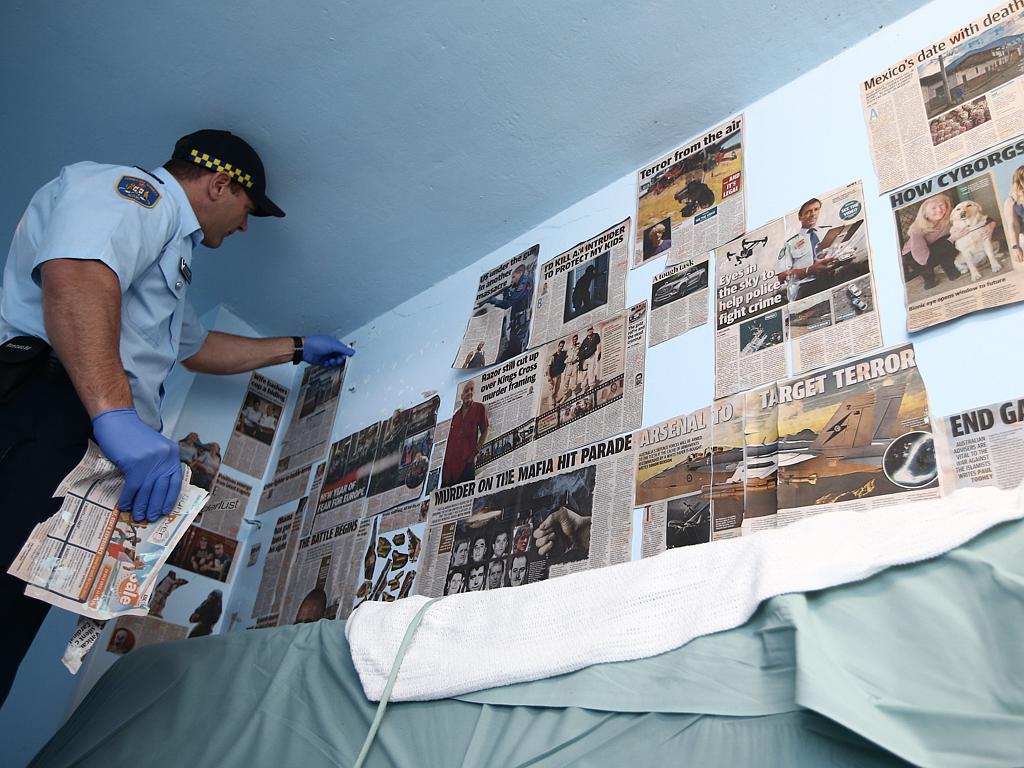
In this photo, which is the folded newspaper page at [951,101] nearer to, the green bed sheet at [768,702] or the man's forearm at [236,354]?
the green bed sheet at [768,702]

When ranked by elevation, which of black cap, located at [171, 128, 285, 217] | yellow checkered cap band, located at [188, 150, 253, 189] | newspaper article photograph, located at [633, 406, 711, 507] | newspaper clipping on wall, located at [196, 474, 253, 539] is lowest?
newspaper article photograph, located at [633, 406, 711, 507]

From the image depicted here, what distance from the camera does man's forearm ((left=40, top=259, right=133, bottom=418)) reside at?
119cm

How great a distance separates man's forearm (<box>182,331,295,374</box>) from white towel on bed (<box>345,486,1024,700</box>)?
105cm

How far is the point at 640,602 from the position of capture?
2.77ft

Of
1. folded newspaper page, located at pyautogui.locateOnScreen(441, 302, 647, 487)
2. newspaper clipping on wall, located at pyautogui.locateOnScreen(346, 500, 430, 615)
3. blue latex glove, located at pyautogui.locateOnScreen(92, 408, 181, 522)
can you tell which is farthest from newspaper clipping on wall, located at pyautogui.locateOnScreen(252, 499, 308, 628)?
blue latex glove, located at pyautogui.locateOnScreen(92, 408, 181, 522)

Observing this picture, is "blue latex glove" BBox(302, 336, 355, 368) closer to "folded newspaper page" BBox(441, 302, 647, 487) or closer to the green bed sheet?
"folded newspaper page" BBox(441, 302, 647, 487)

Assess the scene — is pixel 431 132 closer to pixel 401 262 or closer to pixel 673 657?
pixel 401 262

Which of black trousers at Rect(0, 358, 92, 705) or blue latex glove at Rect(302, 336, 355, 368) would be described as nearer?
black trousers at Rect(0, 358, 92, 705)

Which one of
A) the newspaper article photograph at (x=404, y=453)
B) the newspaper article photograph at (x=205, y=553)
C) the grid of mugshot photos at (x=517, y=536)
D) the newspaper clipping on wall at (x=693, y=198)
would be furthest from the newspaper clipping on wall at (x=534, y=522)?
the newspaper article photograph at (x=205, y=553)

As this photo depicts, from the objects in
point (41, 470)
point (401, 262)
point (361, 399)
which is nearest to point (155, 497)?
point (41, 470)

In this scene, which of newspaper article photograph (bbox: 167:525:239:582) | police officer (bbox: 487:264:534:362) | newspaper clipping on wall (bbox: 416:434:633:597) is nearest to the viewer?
newspaper clipping on wall (bbox: 416:434:633:597)

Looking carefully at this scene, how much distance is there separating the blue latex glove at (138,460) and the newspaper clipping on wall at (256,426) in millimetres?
825

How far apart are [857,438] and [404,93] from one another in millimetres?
1020

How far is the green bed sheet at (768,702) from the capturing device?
0.59 metres
